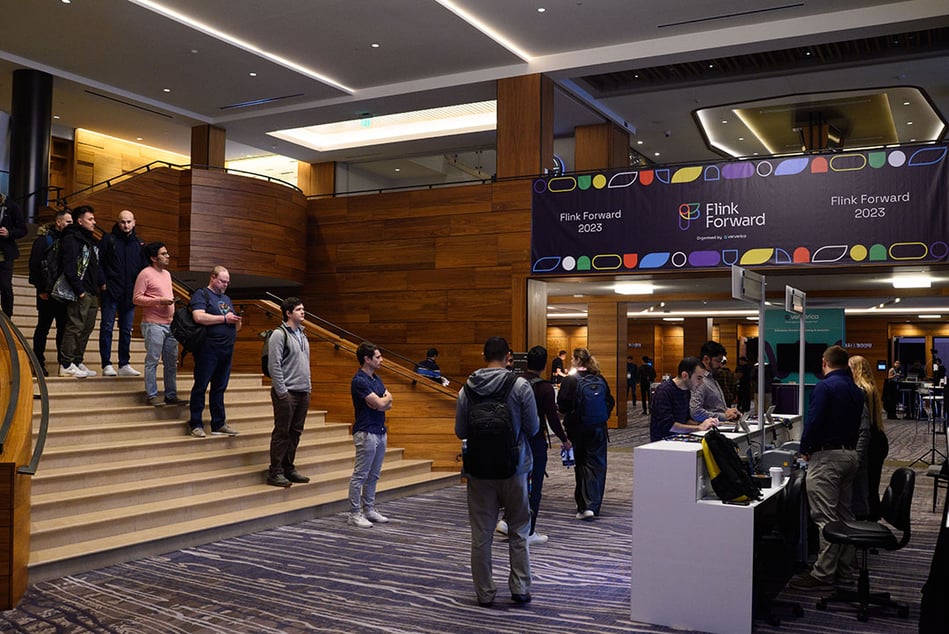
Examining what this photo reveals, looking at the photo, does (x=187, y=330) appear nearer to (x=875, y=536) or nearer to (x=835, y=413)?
(x=835, y=413)

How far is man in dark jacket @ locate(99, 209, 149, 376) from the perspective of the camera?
7.89 meters

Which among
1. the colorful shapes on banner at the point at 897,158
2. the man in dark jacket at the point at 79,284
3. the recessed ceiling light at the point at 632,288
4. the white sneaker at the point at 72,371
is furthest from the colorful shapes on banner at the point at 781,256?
the white sneaker at the point at 72,371

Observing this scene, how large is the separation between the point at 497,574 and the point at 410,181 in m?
14.2

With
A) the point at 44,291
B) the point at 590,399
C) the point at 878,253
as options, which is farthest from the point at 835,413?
the point at 44,291

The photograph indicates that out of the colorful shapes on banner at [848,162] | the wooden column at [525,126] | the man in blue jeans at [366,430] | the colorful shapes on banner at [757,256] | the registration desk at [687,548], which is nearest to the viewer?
the registration desk at [687,548]

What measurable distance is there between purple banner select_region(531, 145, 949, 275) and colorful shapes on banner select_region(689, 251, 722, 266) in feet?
0.04

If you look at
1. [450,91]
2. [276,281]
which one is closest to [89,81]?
[276,281]

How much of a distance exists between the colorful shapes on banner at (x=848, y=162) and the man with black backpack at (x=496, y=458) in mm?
6961

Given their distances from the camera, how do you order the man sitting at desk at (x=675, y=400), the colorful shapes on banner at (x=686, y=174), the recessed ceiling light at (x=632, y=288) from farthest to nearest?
the recessed ceiling light at (x=632, y=288) < the colorful shapes on banner at (x=686, y=174) < the man sitting at desk at (x=675, y=400)

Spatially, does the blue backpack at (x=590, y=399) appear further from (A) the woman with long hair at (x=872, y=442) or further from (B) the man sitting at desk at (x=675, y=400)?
(A) the woman with long hair at (x=872, y=442)

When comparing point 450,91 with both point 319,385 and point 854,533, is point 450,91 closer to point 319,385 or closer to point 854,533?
point 319,385

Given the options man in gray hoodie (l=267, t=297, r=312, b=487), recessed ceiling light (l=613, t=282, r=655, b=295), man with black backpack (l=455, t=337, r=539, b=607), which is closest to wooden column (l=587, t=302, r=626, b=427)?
recessed ceiling light (l=613, t=282, r=655, b=295)

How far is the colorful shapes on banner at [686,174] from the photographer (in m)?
10.8

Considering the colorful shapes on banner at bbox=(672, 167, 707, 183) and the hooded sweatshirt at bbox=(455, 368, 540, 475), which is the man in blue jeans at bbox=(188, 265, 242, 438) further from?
the colorful shapes on banner at bbox=(672, 167, 707, 183)
